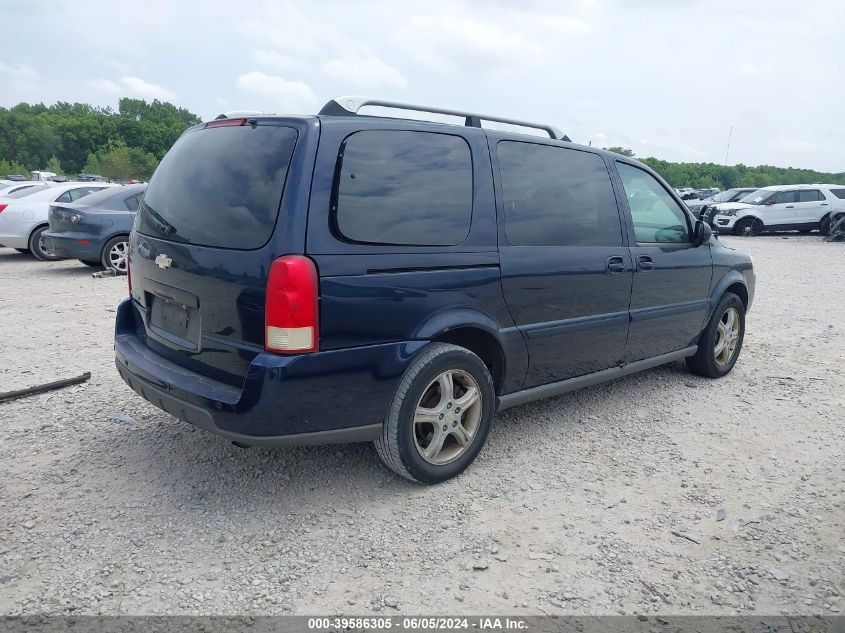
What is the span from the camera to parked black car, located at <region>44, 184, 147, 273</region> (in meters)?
9.83

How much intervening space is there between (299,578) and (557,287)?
7.04 feet

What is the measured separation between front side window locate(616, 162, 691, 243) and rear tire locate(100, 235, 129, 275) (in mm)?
8130

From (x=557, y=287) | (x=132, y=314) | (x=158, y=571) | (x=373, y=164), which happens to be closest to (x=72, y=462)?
(x=132, y=314)

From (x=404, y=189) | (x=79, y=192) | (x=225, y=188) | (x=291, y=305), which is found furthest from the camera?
(x=79, y=192)

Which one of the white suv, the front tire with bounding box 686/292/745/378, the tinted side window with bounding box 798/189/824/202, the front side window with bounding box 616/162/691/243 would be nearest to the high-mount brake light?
the front side window with bounding box 616/162/691/243

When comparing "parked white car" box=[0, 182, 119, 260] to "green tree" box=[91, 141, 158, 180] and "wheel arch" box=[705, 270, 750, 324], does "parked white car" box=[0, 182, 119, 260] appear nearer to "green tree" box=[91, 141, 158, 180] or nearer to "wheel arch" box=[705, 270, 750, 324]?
"wheel arch" box=[705, 270, 750, 324]

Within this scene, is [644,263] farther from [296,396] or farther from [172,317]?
[172,317]

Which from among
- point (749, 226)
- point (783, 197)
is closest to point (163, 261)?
point (749, 226)

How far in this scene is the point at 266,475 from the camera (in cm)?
351

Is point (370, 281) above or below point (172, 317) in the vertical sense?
above

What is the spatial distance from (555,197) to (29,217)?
433 inches

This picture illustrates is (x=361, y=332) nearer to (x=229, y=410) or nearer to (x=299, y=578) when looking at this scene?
(x=229, y=410)

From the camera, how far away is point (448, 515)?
316 cm

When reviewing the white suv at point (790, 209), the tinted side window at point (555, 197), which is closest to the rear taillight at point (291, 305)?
the tinted side window at point (555, 197)
